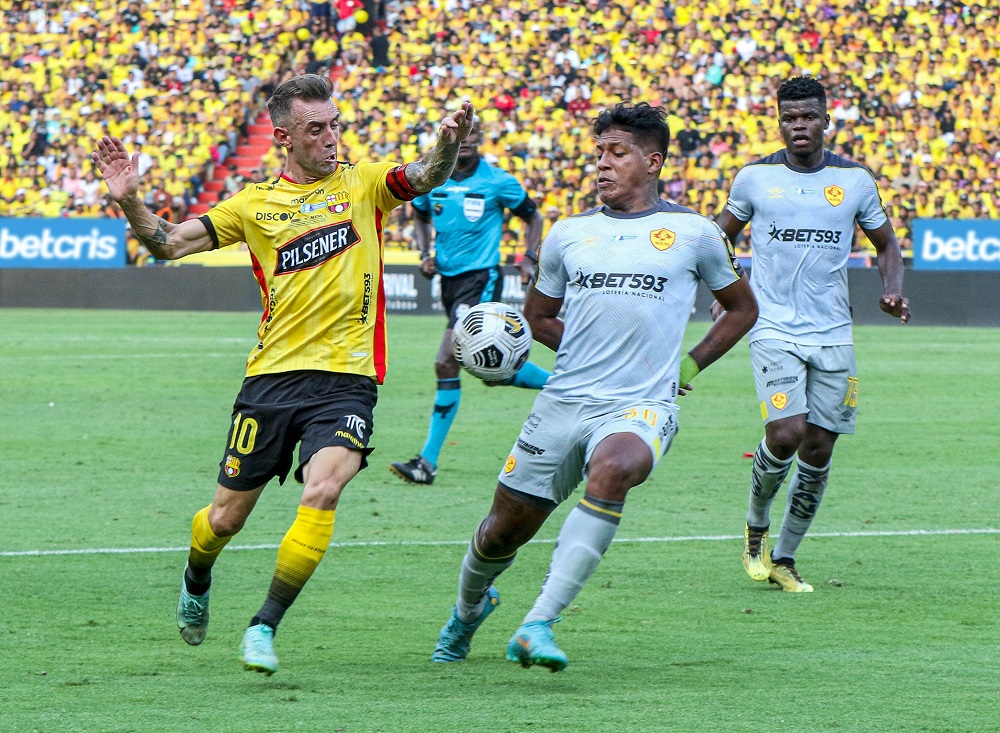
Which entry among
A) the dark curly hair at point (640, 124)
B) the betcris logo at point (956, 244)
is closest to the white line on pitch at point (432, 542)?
the dark curly hair at point (640, 124)

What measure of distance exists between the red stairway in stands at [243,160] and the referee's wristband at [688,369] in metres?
29.0

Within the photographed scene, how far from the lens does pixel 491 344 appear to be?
5844mm

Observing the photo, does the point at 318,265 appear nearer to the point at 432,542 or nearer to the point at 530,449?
the point at 530,449

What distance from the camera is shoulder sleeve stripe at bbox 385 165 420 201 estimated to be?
20.1 feet

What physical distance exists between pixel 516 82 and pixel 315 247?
96.6ft

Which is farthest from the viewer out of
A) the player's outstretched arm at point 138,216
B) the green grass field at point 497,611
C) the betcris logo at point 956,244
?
the betcris logo at point 956,244

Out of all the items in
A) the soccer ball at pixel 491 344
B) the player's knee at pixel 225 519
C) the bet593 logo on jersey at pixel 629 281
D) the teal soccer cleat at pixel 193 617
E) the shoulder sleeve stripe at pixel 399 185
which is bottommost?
the teal soccer cleat at pixel 193 617

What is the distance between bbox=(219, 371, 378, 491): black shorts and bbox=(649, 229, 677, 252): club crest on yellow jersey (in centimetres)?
121

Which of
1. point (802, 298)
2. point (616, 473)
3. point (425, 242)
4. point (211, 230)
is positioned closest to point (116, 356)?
point (425, 242)

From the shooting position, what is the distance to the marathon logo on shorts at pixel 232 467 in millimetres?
5992

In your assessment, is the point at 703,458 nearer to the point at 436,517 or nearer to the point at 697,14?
the point at 436,517

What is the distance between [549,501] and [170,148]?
30965 millimetres

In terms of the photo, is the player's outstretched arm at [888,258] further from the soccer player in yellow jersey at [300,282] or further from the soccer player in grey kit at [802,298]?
the soccer player in yellow jersey at [300,282]

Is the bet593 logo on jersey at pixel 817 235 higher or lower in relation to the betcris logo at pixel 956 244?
higher
